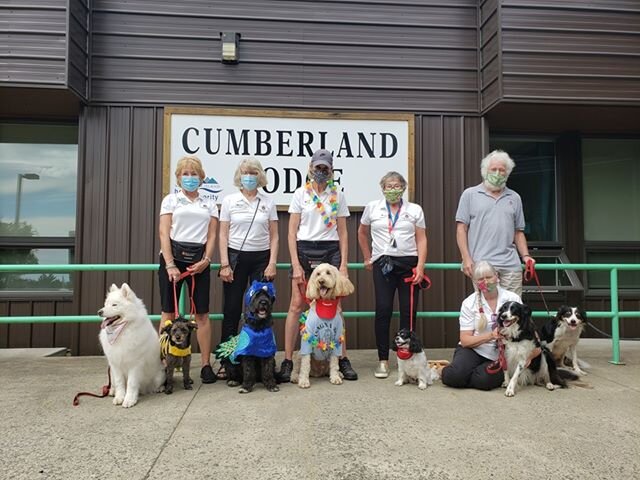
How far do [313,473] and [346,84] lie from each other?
480cm

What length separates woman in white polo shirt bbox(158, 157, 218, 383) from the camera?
3729 millimetres

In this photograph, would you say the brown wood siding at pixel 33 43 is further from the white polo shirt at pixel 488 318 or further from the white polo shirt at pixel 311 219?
the white polo shirt at pixel 488 318

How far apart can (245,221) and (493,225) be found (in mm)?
2127

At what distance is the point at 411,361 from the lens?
12.2 feet

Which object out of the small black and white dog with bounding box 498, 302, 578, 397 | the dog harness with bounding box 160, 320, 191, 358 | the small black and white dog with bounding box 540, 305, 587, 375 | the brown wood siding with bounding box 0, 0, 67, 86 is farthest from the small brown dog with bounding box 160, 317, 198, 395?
the brown wood siding with bounding box 0, 0, 67, 86

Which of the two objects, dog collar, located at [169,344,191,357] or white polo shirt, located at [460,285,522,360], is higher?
white polo shirt, located at [460,285,522,360]

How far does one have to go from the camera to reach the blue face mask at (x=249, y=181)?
388 cm

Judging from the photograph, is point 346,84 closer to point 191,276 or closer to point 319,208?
point 319,208

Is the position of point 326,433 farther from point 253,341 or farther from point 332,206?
point 332,206

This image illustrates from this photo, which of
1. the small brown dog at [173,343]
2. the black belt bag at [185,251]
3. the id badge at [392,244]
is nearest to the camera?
the small brown dog at [173,343]

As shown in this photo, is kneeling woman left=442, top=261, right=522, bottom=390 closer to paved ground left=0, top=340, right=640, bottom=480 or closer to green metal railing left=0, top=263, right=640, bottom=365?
paved ground left=0, top=340, right=640, bottom=480

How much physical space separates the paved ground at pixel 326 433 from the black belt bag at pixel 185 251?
105cm

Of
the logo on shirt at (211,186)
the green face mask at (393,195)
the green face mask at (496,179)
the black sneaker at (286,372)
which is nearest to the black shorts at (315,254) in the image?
the green face mask at (393,195)

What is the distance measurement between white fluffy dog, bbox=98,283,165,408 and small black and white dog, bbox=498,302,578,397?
106 inches
